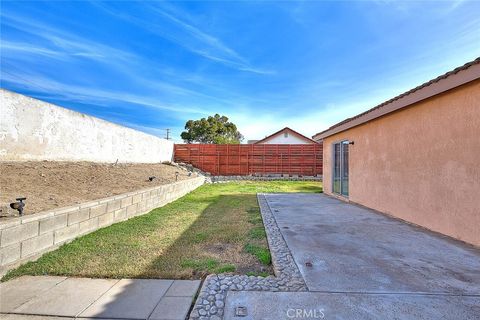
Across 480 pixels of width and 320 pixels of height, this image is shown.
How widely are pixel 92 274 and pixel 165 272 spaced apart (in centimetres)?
83

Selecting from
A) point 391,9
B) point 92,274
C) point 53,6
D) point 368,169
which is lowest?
point 92,274

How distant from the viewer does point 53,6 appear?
638cm

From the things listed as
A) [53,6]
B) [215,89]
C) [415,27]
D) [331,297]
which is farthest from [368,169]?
[215,89]

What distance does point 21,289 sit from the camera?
7.88 ft

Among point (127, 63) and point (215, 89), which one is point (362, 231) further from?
point (215, 89)

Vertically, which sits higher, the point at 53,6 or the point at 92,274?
the point at 53,6

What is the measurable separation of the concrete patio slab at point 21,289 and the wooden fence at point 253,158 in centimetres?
1634

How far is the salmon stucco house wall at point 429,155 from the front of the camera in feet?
12.9

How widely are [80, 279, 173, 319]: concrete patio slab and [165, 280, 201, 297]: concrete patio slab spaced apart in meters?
0.07

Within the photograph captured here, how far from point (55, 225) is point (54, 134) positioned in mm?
5070

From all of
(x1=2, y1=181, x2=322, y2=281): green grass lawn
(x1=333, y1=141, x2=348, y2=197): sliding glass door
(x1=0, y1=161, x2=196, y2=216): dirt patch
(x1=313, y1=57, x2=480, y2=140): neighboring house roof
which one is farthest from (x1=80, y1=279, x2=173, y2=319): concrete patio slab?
(x1=333, y1=141, x2=348, y2=197): sliding glass door

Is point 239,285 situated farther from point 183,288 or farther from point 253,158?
point 253,158

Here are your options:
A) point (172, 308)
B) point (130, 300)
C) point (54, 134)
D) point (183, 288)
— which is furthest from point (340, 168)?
point (54, 134)

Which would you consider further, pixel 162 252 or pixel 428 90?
pixel 428 90
